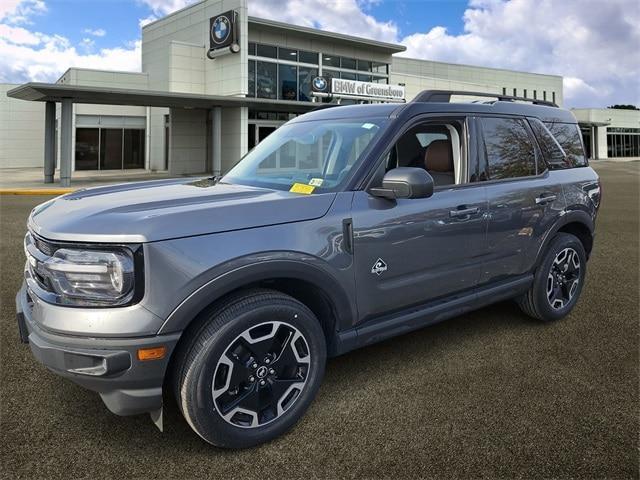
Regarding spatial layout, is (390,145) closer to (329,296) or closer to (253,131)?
(329,296)

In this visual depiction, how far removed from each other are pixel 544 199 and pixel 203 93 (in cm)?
3123

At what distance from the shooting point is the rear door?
159 inches

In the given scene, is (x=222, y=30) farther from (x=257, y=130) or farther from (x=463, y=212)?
(x=463, y=212)

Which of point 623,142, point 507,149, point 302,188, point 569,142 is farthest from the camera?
point 623,142

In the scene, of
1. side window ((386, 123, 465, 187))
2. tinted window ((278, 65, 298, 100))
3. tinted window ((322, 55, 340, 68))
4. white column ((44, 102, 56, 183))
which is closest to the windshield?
side window ((386, 123, 465, 187))

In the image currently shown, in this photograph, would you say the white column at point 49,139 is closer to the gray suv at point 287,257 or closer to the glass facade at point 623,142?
the gray suv at point 287,257

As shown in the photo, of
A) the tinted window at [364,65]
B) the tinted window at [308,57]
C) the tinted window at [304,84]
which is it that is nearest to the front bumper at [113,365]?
the tinted window at [304,84]

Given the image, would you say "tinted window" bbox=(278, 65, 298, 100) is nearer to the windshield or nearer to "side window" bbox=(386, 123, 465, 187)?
the windshield

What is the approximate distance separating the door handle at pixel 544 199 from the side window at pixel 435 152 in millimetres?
852

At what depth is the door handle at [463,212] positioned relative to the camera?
3669 mm

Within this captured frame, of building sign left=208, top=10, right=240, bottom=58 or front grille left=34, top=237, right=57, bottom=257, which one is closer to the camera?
front grille left=34, top=237, right=57, bottom=257

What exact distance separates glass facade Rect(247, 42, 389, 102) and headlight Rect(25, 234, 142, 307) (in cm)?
3001

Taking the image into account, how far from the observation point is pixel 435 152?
4.12 meters

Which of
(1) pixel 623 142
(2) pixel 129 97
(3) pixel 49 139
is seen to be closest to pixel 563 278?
(2) pixel 129 97
